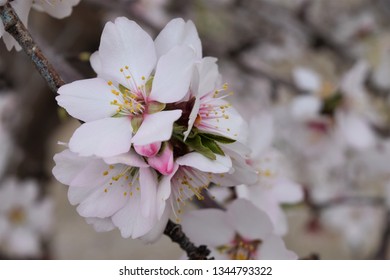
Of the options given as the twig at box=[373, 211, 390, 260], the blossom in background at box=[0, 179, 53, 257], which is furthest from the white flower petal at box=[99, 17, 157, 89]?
the blossom in background at box=[0, 179, 53, 257]

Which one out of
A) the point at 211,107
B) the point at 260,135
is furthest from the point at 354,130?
the point at 211,107

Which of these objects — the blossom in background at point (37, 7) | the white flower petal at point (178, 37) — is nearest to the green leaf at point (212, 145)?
the white flower petal at point (178, 37)

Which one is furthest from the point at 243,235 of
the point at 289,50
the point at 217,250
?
the point at 289,50

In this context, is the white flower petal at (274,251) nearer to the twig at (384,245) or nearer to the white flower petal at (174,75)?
the white flower petal at (174,75)
